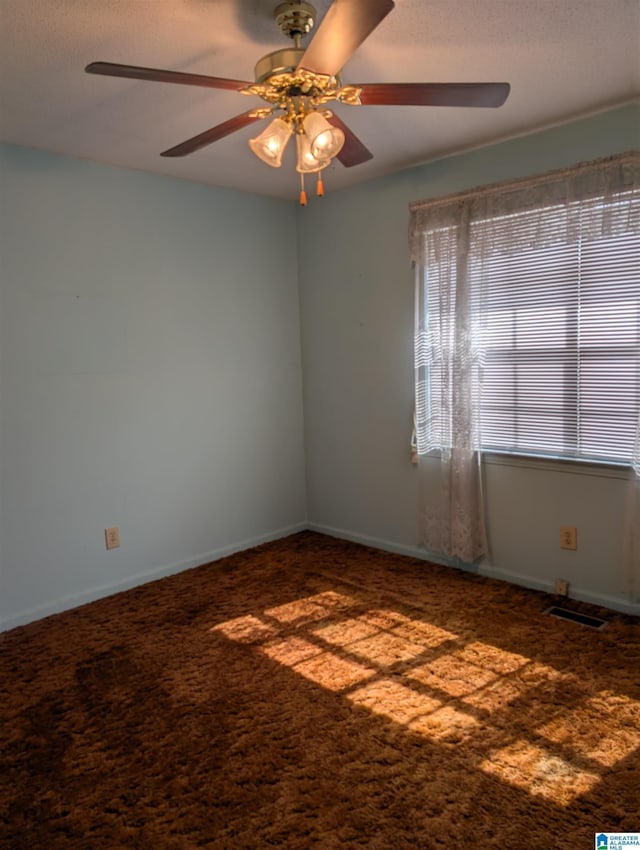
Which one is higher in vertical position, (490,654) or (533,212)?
(533,212)

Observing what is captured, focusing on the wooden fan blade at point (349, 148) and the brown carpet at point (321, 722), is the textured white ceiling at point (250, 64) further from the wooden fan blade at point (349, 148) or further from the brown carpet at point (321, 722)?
the brown carpet at point (321, 722)

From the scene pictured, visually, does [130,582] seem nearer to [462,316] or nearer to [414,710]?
[414,710]

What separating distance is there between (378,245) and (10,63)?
2177mm

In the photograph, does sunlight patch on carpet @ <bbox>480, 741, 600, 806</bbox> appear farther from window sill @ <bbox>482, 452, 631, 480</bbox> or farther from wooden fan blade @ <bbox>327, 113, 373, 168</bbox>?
wooden fan blade @ <bbox>327, 113, 373, 168</bbox>

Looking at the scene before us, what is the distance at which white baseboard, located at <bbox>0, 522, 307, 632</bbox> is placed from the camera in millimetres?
3006

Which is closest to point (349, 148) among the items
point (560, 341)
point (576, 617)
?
point (560, 341)

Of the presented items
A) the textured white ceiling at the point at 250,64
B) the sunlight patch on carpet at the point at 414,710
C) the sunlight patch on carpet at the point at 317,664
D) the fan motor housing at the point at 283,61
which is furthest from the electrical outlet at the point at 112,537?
the fan motor housing at the point at 283,61

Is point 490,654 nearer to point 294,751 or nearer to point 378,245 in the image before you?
point 294,751

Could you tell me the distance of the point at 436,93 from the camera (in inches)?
69.3

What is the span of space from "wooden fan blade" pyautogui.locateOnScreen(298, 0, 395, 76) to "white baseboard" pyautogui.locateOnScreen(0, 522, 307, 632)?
9.08 ft

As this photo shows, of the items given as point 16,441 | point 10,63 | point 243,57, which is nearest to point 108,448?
point 16,441

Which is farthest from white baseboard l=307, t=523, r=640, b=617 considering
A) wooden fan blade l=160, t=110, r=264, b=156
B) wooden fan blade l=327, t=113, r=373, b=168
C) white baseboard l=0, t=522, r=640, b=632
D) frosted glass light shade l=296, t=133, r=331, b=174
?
wooden fan blade l=160, t=110, r=264, b=156

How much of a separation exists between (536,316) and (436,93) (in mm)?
1543

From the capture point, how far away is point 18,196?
9.52 ft
